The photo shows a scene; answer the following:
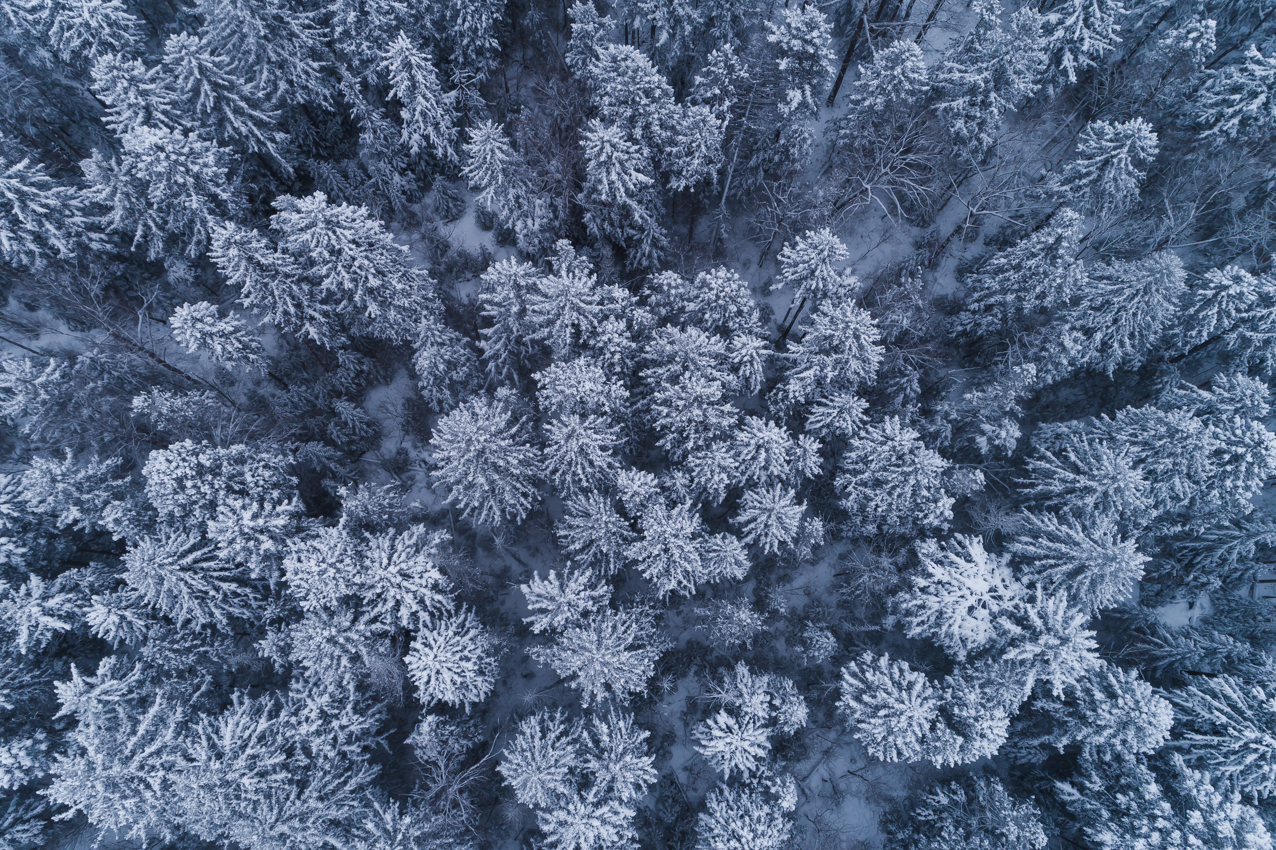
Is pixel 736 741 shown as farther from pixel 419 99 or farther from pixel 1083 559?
pixel 419 99

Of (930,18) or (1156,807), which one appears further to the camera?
(930,18)

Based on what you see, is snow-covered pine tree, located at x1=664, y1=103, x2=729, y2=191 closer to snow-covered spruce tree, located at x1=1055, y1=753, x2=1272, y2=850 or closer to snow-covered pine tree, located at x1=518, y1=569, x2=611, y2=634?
snow-covered pine tree, located at x1=518, y1=569, x2=611, y2=634

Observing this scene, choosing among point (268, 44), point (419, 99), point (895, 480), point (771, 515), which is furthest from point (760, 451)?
point (268, 44)

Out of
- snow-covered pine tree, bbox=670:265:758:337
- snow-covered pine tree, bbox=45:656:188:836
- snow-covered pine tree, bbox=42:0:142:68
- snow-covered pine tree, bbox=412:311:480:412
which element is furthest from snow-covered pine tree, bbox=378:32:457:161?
snow-covered pine tree, bbox=45:656:188:836

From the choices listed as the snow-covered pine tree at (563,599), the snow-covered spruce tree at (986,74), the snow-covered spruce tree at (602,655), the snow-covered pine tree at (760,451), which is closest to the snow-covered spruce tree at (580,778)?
the snow-covered spruce tree at (602,655)

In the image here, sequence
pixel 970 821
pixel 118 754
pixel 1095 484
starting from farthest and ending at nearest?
pixel 1095 484 → pixel 970 821 → pixel 118 754

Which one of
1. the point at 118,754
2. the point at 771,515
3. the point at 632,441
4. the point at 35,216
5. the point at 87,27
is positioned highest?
the point at 87,27

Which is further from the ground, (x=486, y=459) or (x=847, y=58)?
(x=847, y=58)
